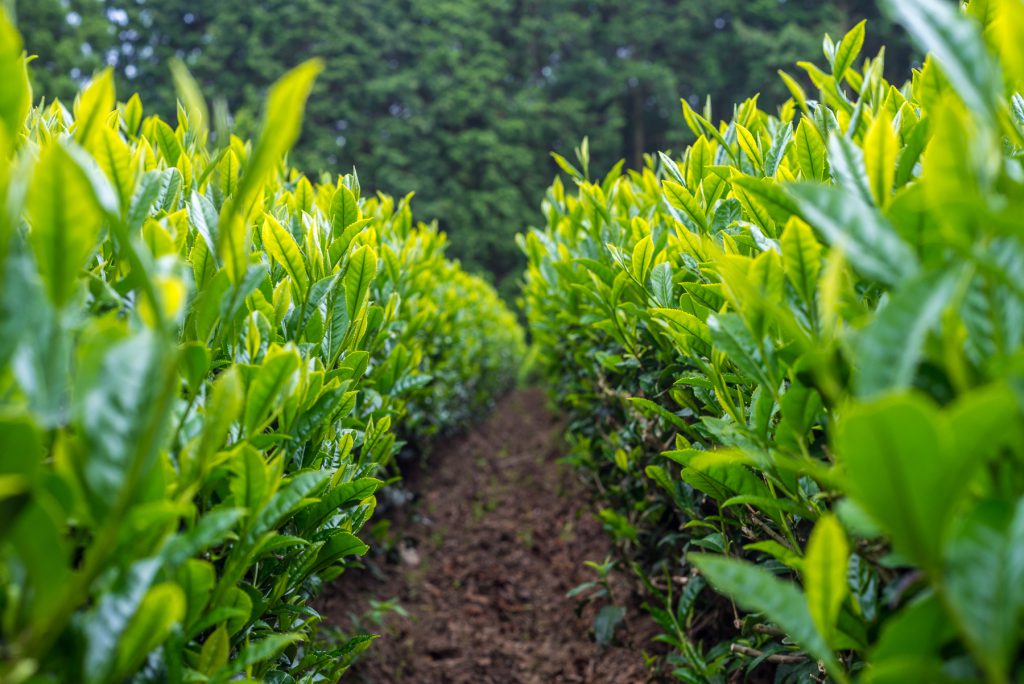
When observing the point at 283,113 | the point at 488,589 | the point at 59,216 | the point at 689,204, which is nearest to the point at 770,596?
the point at 283,113

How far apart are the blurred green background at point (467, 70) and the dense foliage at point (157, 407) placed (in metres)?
25.6

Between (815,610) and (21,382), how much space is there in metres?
0.76

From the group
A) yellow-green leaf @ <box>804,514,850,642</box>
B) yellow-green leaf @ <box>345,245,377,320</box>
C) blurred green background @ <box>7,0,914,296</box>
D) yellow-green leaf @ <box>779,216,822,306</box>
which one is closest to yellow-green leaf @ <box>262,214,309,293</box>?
yellow-green leaf @ <box>345,245,377,320</box>

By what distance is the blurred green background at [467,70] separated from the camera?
2758 centimetres

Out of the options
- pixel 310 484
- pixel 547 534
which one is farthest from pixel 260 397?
pixel 547 534

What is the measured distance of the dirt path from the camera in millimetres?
2998

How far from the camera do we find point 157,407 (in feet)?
1.84

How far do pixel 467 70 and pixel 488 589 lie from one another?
28912 mm

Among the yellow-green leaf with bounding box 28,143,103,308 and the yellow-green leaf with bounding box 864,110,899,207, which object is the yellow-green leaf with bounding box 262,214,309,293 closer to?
the yellow-green leaf with bounding box 28,143,103,308

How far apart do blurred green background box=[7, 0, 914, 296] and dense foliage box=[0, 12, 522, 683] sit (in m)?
25.6

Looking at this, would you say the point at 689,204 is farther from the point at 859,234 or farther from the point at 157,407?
the point at 157,407

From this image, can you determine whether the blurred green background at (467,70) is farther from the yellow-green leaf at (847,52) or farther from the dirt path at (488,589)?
the yellow-green leaf at (847,52)

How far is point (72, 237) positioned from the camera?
62 centimetres

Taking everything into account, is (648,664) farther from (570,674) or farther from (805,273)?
(805,273)
